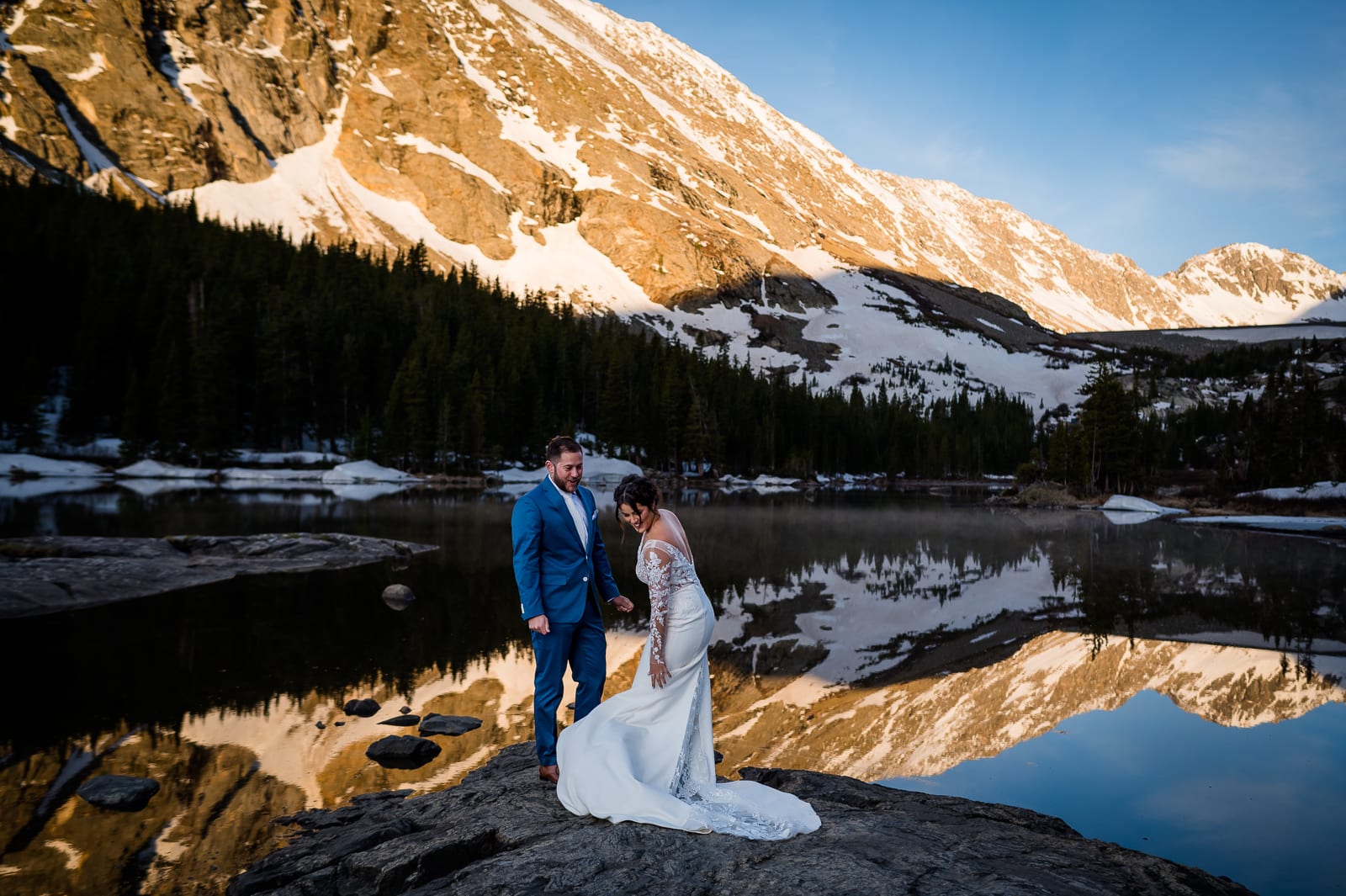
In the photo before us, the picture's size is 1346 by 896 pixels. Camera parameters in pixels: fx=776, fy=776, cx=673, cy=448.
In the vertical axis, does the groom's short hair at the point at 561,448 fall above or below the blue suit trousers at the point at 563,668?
above

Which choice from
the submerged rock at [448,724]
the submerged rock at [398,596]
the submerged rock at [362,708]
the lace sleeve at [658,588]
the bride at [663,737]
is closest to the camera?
the bride at [663,737]

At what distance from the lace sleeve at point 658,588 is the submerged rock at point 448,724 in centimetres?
374

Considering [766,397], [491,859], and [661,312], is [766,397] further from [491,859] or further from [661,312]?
[491,859]

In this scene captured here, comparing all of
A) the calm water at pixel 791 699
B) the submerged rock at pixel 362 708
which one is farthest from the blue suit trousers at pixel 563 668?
the submerged rock at pixel 362 708

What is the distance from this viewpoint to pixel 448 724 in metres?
8.28

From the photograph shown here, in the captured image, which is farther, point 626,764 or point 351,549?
point 351,549

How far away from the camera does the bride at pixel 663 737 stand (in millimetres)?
4918

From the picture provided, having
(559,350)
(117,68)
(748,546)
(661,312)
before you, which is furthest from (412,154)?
(748,546)

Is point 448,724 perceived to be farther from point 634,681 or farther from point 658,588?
point 658,588

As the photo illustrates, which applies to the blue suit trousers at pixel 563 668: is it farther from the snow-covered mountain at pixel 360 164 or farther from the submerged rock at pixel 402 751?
the snow-covered mountain at pixel 360 164

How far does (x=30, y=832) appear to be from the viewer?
567 cm

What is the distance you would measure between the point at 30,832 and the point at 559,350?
85.8 metres

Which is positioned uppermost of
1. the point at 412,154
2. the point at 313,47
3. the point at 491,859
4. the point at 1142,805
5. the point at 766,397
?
the point at 313,47

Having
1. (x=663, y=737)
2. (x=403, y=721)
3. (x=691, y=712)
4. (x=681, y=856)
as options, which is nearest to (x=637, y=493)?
(x=691, y=712)
